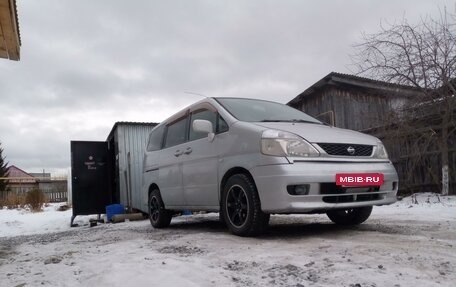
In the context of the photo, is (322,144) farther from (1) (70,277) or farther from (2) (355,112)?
(2) (355,112)

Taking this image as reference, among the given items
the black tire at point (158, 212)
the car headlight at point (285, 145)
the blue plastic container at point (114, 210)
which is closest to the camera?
the car headlight at point (285, 145)

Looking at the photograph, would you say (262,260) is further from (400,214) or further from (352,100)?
(352,100)

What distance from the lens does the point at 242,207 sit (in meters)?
4.84

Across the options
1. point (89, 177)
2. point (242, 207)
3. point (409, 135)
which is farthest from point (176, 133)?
point (89, 177)

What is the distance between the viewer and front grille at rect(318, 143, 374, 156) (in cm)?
461

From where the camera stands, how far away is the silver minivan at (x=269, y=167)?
14.4 feet

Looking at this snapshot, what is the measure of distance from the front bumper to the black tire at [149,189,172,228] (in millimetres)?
2742

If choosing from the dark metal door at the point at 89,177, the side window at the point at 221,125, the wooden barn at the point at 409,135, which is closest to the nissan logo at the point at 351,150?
the side window at the point at 221,125

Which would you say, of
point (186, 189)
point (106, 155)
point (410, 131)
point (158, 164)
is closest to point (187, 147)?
point (186, 189)

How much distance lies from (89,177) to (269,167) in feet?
28.8

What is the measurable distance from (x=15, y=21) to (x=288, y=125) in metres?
3.50

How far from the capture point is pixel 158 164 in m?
7.08

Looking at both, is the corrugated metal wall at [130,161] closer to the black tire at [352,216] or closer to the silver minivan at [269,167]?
the silver minivan at [269,167]

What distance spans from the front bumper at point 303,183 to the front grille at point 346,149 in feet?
0.44
